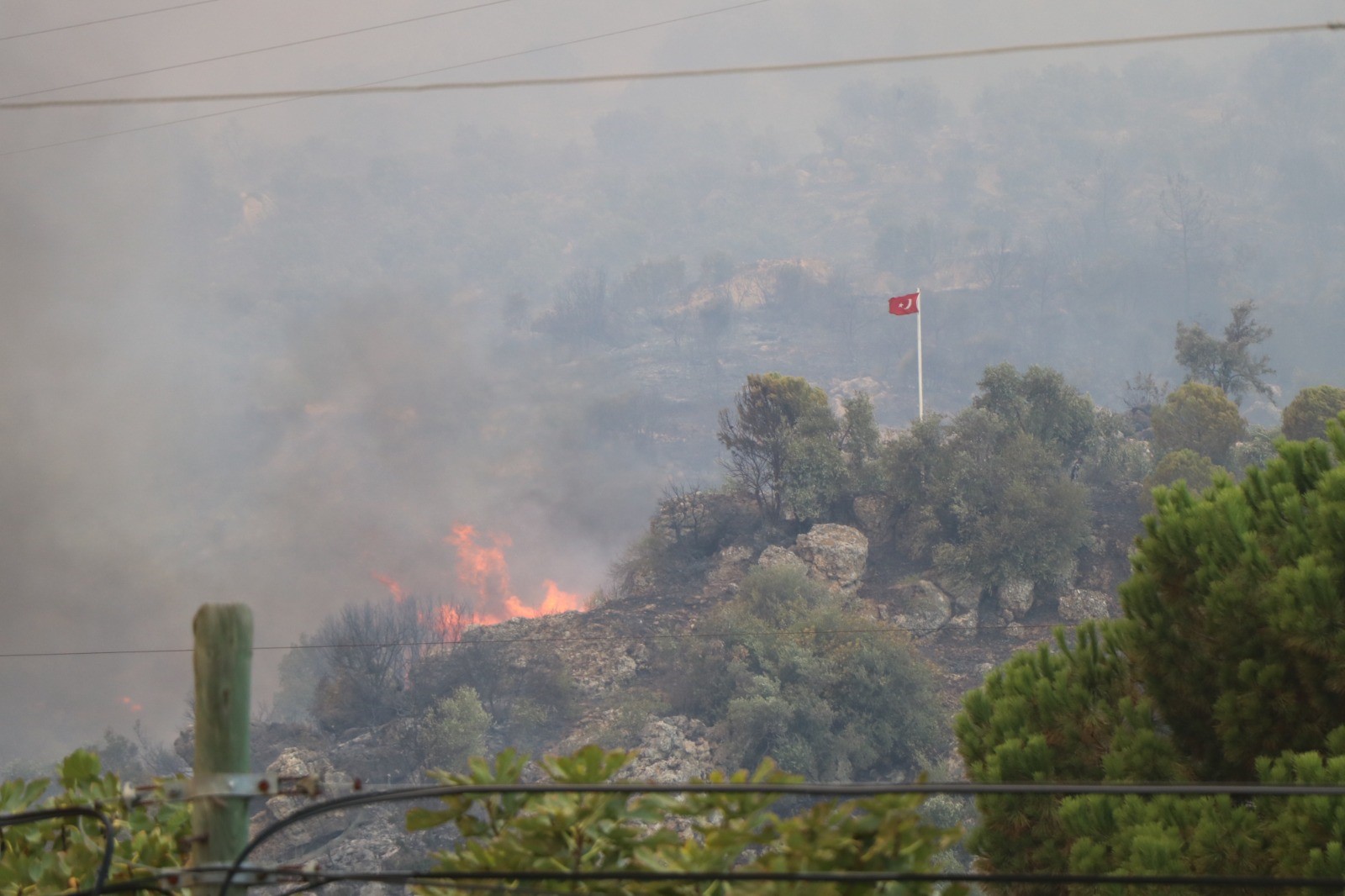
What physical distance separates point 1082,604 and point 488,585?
66666 millimetres

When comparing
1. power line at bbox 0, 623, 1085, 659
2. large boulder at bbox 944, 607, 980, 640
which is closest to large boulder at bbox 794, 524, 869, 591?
power line at bbox 0, 623, 1085, 659

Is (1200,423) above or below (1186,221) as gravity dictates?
below

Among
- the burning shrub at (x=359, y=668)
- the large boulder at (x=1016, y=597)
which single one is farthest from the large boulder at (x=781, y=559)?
the burning shrub at (x=359, y=668)

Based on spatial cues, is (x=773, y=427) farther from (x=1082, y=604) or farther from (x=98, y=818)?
(x=98, y=818)

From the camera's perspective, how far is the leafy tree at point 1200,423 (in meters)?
51.9

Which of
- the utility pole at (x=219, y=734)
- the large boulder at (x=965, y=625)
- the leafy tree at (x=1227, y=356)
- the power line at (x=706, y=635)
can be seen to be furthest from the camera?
the leafy tree at (x=1227, y=356)

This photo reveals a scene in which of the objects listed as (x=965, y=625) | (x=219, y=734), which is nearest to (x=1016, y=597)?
(x=965, y=625)

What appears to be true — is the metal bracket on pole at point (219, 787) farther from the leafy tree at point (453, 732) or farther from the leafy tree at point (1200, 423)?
the leafy tree at point (1200, 423)

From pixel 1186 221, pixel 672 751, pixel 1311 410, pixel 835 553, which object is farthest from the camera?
pixel 1186 221

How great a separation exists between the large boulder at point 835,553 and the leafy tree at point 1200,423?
16481mm

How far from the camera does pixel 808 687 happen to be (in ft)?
136

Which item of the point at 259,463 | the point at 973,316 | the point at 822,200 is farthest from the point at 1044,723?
the point at 822,200

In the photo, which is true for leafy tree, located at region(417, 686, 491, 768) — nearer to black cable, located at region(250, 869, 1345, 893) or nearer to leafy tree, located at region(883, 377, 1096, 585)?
leafy tree, located at region(883, 377, 1096, 585)

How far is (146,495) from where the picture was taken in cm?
11144
